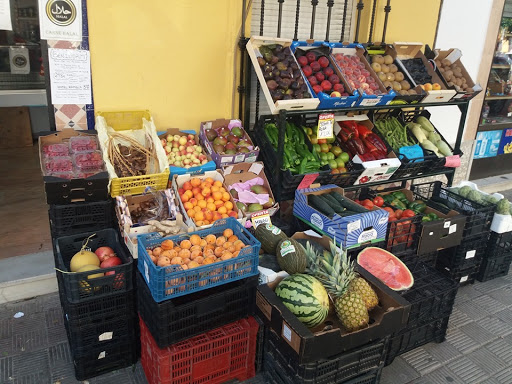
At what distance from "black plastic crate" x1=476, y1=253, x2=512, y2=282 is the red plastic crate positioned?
Answer: 2.86 metres

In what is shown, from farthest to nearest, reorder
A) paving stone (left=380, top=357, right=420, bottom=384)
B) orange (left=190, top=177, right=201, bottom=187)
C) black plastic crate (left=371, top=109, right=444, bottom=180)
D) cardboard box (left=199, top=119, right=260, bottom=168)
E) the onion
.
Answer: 1. black plastic crate (left=371, top=109, right=444, bottom=180)
2. cardboard box (left=199, top=119, right=260, bottom=168)
3. orange (left=190, top=177, right=201, bottom=187)
4. paving stone (left=380, top=357, right=420, bottom=384)
5. the onion

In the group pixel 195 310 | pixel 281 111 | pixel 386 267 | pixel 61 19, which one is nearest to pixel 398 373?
pixel 386 267

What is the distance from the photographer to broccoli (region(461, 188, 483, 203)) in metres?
4.45

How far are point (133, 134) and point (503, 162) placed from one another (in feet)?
21.2

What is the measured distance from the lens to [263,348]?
10.2 ft

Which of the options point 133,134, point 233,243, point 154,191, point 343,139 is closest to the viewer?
point 233,243

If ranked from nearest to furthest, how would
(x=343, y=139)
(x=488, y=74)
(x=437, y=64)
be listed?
(x=343, y=139) → (x=437, y=64) → (x=488, y=74)

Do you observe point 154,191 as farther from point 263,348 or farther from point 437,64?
point 437,64

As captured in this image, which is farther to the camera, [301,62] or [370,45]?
[370,45]

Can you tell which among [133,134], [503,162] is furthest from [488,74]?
[133,134]

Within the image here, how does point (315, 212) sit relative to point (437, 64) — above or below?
below

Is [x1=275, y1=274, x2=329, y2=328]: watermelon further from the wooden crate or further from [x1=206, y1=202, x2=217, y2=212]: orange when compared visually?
the wooden crate

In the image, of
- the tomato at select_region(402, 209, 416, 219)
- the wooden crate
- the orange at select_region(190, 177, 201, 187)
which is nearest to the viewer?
the orange at select_region(190, 177, 201, 187)

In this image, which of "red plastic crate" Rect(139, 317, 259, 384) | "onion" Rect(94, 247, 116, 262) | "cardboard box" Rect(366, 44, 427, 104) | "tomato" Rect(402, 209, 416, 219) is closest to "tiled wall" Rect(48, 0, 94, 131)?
"onion" Rect(94, 247, 116, 262)
